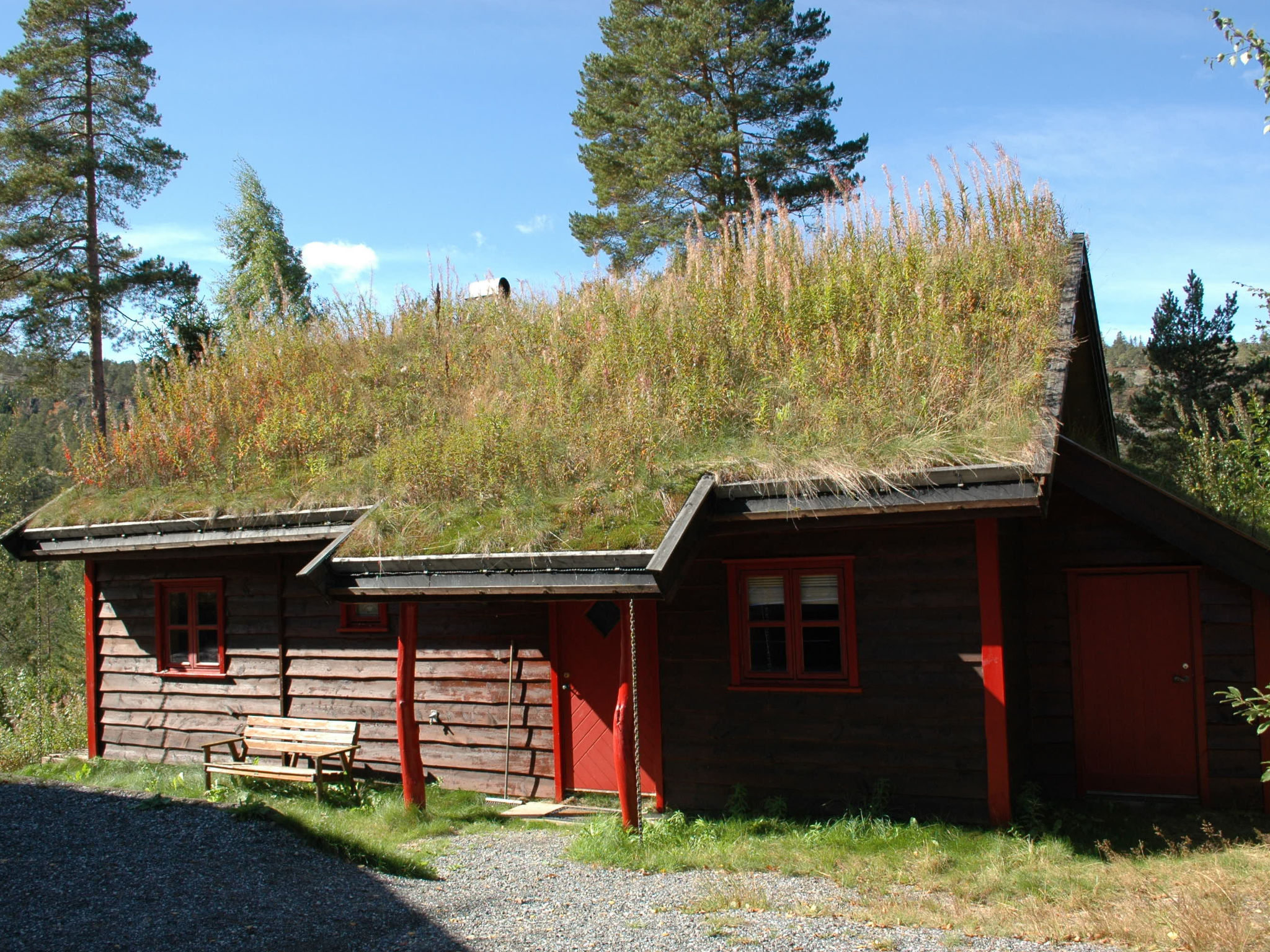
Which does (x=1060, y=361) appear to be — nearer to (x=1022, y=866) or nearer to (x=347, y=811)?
(x=1022, y=866)

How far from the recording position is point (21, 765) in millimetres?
11938

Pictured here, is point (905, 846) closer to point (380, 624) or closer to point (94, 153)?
→ point (380, 624)

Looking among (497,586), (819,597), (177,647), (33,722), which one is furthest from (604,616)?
(33,722)

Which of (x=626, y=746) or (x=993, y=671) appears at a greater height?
(x=993, y=671)

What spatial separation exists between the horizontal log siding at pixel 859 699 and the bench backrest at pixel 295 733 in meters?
3.53

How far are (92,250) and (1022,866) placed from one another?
24556 mm

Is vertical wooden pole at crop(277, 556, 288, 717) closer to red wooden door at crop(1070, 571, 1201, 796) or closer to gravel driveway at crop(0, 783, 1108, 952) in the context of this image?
gravel driveway at crop(0, 783, 1108, 952)

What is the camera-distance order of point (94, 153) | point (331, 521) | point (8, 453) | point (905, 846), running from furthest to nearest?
point (8, 453), point (94, 153), point (331, 521), point (905, 846)

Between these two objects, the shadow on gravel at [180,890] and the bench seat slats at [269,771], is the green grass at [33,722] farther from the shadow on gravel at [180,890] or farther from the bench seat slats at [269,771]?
the shadow on gravel at [180,890]

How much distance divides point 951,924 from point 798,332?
19.9 feet

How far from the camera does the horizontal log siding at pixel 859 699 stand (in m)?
7.51

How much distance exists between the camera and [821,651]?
8.12 m

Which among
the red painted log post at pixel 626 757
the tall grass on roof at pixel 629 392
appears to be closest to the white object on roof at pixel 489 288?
the tall grass on roof at pixel 629 392

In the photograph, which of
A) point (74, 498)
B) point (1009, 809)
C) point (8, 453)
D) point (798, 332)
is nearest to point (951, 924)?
point (1009, 809)
